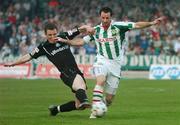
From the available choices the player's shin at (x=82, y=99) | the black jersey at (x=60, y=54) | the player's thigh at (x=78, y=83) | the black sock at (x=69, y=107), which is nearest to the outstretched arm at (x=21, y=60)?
the black jersey at (x=60, y=54)

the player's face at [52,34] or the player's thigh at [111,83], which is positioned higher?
the player's face at [52,34]

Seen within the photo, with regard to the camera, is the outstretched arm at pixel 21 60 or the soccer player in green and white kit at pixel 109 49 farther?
the outstretched arm at pixel 21 60

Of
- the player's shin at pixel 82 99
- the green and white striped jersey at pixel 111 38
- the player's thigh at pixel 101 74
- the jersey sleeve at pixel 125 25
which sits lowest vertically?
the player's shin at pixel 82 99

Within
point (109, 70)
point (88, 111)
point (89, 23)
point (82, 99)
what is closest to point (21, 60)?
point (82, 99)

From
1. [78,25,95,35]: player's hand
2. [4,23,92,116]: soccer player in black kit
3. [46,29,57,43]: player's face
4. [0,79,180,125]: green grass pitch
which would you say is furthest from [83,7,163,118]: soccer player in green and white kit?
[0,79,180,125]: green grass pitch

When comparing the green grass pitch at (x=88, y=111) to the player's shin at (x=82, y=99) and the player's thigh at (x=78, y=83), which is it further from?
the player's thigh at (x=78, y=83)

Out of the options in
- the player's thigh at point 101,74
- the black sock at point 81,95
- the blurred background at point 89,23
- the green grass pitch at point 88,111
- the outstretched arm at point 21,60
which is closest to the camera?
the green grass pitch at point 88,111

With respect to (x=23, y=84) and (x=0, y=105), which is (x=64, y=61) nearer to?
(x=0, y=105)

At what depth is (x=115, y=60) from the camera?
52.2 feet

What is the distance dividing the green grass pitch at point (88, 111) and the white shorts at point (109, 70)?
730mm

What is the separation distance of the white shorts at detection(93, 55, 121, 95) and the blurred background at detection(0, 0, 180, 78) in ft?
70.4

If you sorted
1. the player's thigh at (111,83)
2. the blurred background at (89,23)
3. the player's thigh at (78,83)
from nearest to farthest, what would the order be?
1. the player's thigh at (78,83)
2. the player's thigh at (111,83)
3. the blurred background at (89,23)

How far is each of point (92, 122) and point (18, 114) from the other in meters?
3.08

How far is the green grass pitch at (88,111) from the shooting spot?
15.0m
